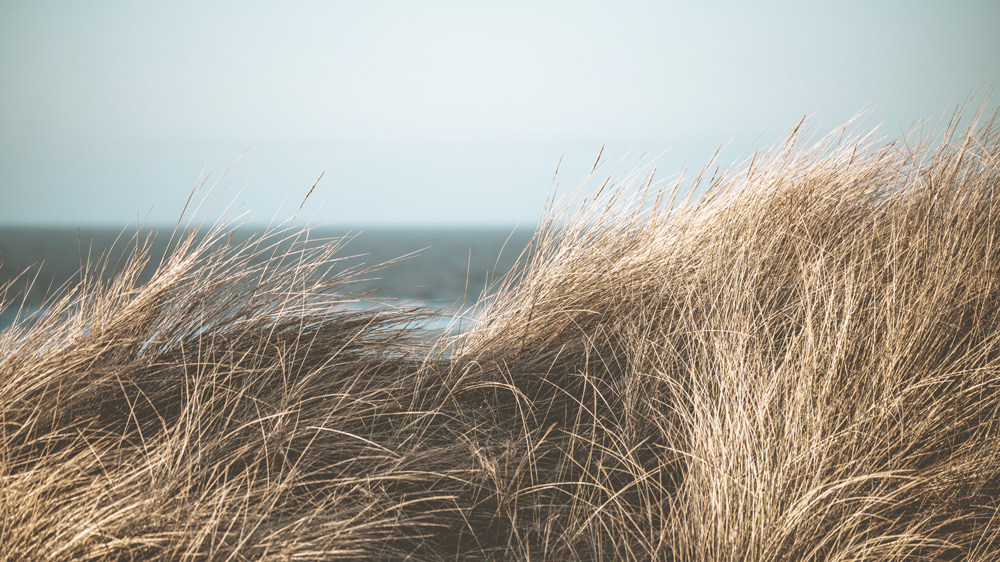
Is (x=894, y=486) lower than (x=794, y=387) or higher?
lower

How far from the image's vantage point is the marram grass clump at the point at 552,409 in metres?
1.14

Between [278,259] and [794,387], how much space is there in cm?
165

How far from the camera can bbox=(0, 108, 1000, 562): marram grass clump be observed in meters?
1.14

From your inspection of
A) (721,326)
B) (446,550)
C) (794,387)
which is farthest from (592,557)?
(721,326)

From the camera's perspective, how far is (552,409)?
1799mm

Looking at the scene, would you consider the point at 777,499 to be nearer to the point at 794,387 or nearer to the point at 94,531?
the point at 794,387

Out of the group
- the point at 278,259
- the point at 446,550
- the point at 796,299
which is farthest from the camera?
the point at 278,259

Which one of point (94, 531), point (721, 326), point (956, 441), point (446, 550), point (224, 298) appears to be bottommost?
point (446, 550)

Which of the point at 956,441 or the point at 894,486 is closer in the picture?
the point at 894,486

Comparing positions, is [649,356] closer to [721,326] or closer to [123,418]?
[721,326]

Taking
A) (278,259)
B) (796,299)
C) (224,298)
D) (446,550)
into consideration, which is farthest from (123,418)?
(796,299)

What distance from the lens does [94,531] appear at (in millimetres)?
1031

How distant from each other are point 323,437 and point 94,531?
499 millimetres

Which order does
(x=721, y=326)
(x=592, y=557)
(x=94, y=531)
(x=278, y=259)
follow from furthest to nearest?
(x=278, y=259) < (x=721, y=326) < (x=592, y=557) < (x=94, y=531)
